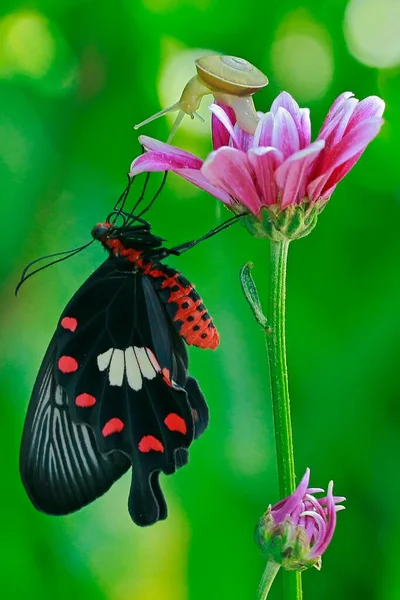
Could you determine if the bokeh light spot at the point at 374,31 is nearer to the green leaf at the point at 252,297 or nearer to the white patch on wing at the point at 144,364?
the white patch on wing at the point at 144,364

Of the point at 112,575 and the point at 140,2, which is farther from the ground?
the point at 140,2

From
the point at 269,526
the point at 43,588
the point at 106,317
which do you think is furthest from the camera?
the point at 43,588

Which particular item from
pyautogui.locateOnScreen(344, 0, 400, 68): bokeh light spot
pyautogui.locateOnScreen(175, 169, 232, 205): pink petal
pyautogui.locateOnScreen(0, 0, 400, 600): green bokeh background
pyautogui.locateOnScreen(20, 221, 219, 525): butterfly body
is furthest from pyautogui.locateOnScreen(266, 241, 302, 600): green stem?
pyautogui.locateOnScreen(344, 0, 400, 68): bokeh light spot

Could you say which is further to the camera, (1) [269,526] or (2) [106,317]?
(2) [106,317]

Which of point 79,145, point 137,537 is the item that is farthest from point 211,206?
point 137,537

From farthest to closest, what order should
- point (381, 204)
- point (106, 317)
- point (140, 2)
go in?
point (140, 2) < point (381, 204) < point (106, 317)

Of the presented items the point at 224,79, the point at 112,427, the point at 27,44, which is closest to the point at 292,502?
the point at 112,427

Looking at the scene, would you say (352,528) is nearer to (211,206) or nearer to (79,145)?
(211,206)

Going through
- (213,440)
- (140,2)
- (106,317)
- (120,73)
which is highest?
(140,2)
